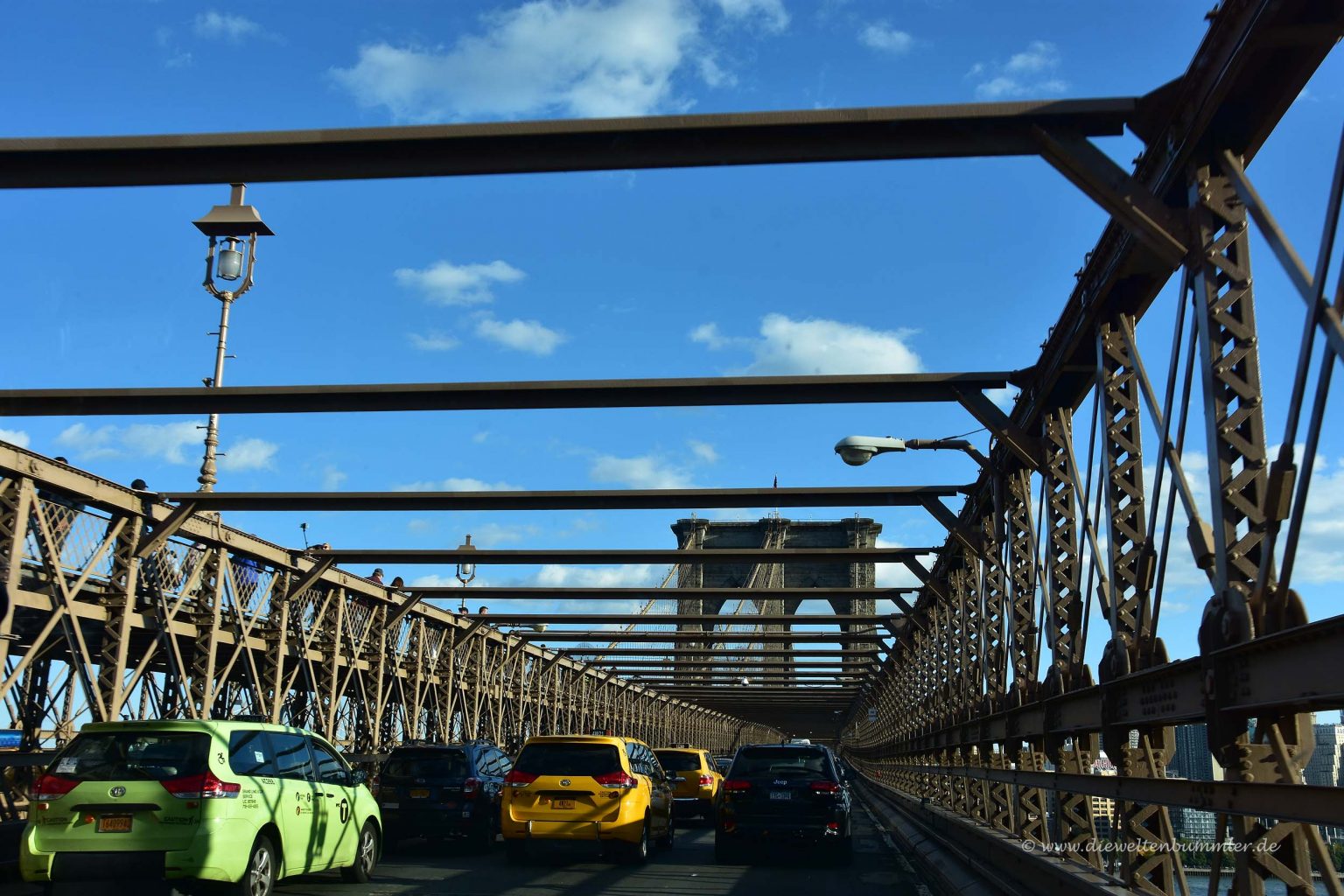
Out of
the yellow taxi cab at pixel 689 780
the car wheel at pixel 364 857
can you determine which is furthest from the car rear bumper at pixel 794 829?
the yellow taxi cab at pixel 689 780

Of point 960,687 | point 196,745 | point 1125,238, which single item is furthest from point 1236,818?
point 960,687

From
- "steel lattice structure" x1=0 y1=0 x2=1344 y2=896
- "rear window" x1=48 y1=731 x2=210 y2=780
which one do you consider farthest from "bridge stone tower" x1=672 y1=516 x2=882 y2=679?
"rear window" x1=48 y1=731 x2=210 y2=780

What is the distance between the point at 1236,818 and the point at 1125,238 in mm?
4639

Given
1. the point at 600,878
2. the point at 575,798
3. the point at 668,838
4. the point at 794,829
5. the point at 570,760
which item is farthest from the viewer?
the point at 668,838

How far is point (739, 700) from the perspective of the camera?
69.9 metres

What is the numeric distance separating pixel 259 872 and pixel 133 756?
1.49m

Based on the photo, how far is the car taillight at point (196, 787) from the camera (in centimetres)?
980

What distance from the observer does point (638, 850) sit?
16047 millimetres

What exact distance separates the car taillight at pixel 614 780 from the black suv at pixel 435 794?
2588 mm

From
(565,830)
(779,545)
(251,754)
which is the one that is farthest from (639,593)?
(779,545)

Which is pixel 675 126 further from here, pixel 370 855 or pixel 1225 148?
pixel 370 855

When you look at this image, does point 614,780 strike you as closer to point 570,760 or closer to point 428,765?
point 570,760

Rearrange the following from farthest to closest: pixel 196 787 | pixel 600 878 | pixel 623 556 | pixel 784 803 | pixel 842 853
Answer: pixel 623 556 → pixel 842 853 → pixel 784 803 → pixel 600 878 → pixel 196 787

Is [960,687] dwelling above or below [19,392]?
below
